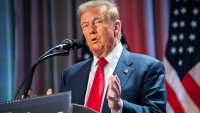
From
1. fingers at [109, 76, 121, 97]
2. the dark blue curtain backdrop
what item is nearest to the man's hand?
fingers at [109, 76, 121, 97]

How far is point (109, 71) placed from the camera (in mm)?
2080

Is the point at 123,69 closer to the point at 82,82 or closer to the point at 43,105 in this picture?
the point at 82,82

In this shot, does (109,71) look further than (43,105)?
Yes

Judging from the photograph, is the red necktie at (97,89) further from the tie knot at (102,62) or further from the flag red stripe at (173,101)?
the flag red stripe at (173,101)

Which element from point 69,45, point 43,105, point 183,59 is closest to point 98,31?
point 69,45

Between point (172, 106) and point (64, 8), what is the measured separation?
1.22 m

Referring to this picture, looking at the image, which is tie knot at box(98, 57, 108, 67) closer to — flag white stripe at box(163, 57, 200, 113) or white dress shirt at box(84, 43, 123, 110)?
white dress shirt at box(84, 43, 123, 110)

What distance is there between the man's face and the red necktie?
0.21 feet

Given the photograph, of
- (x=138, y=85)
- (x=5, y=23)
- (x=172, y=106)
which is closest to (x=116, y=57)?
(x=138, y=85)

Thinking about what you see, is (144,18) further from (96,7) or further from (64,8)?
(96,7)

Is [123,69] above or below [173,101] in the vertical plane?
above

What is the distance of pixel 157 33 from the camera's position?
3055mm

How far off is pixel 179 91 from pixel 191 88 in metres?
0.09

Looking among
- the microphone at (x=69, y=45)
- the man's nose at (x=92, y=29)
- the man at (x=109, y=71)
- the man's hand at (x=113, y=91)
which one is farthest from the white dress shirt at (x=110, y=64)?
the man's hand at (x=113, y=91)
